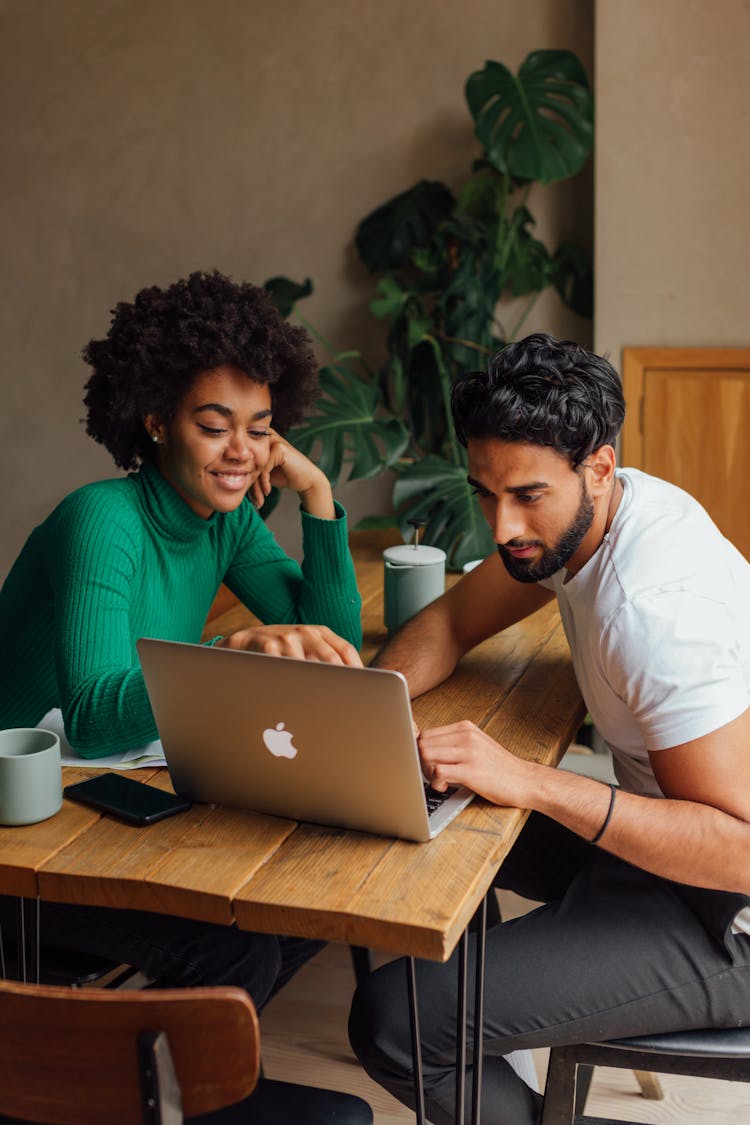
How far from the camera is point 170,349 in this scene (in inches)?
67.9

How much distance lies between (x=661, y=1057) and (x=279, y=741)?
2.01 feet

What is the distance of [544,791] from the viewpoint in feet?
4.28

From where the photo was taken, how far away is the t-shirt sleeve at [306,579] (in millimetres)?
1923

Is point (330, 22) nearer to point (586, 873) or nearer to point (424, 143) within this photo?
point (424, 143)

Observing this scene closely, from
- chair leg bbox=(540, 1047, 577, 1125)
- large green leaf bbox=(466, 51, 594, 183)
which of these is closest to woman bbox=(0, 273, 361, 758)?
chair leg bbox=(540, 1047, 577, 1125)

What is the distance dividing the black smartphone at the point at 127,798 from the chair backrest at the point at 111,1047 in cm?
36

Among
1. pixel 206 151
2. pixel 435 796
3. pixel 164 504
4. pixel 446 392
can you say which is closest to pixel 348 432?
pixel 446 392

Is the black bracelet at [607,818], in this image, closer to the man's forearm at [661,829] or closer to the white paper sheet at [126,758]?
the man's forearm at [661,829]

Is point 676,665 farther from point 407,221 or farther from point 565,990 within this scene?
point 407,221

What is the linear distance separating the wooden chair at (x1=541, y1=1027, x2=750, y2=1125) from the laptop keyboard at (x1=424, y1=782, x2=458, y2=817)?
1.16 feet

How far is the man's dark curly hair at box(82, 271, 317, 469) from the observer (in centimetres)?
172

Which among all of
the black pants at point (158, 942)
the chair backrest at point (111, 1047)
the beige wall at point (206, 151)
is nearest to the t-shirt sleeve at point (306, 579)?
the black pants at point (158, 942)

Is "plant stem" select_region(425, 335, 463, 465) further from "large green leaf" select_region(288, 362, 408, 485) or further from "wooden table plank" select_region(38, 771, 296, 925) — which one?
"wooden table plank" select_region(38, 771, 296, 925)

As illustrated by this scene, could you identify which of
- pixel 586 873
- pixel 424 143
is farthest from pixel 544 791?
pixel 424 143
